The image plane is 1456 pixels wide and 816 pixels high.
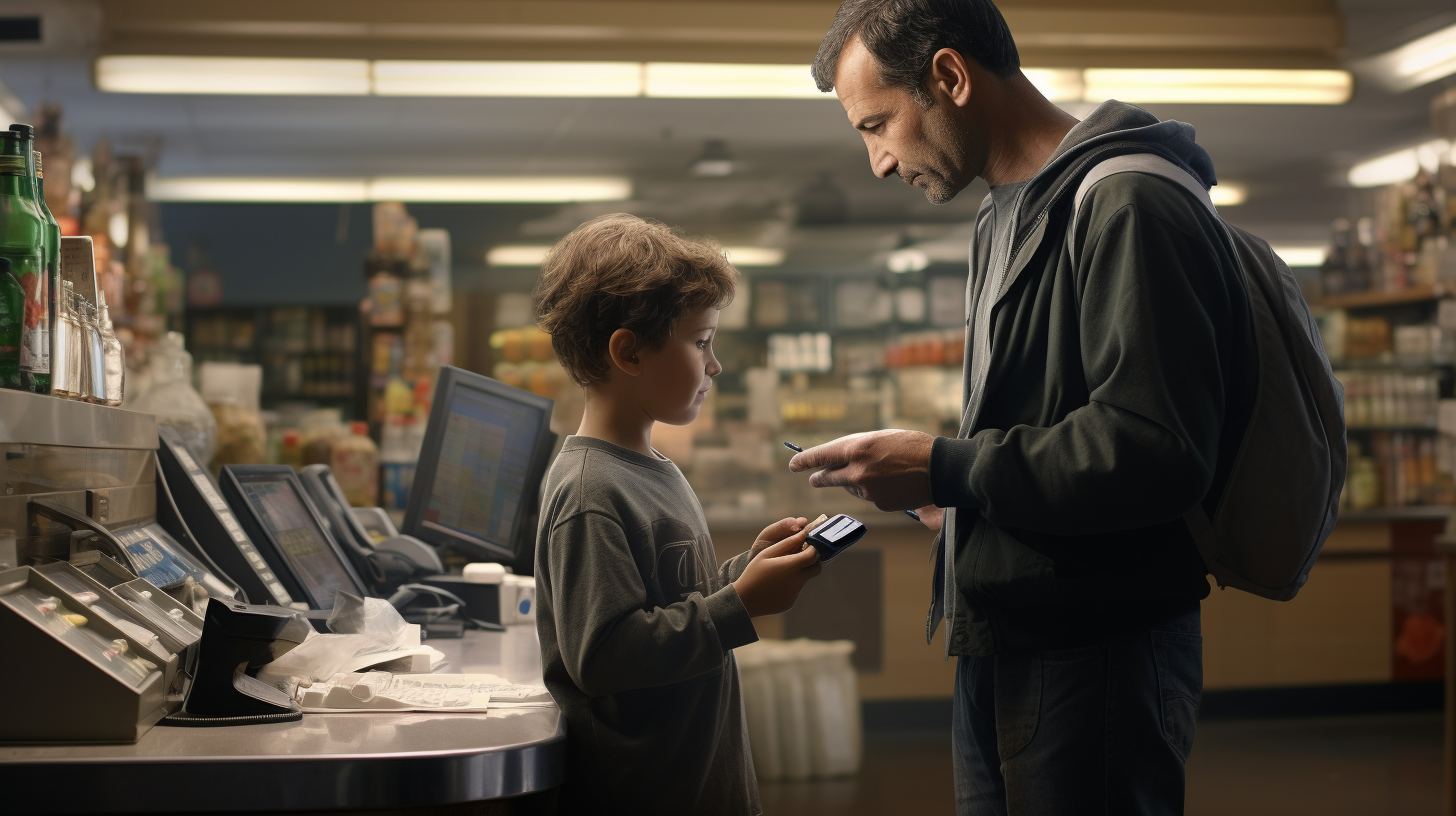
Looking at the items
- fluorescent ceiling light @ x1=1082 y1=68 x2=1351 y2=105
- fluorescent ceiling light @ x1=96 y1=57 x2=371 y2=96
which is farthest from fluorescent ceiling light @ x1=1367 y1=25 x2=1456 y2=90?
fluorescent ceiling light @ x1=96 y1=57 x2=371 y2=96

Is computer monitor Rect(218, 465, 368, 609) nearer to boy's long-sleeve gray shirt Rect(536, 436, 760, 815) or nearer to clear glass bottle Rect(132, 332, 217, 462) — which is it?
clear glass bottle Rect(132, 332, 217, 462)

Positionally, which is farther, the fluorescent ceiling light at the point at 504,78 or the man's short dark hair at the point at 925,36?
the fluorescent ceiling light at the point at 504,78

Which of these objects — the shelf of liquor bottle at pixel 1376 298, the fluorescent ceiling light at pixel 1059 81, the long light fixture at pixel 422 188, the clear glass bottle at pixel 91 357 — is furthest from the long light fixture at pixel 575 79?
the clear glass bottle at pixel 91 357

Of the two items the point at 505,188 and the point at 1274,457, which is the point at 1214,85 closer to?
the point at 505,188

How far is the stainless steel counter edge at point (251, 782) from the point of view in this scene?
0.90m

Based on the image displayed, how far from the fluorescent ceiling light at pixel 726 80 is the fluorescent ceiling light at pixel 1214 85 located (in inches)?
52.9

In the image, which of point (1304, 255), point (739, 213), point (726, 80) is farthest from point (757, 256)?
point (1304, 255)

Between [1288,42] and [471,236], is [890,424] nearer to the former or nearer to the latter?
[1288,42]

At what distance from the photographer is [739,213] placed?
6688 millimetres

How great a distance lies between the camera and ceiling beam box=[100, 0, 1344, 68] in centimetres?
492

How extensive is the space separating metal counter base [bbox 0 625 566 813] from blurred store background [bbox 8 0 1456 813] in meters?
2.24

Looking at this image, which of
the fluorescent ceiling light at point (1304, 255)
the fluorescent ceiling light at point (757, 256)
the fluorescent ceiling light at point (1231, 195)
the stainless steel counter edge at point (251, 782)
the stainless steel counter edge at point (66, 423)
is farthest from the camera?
the fluorescent ceiling light at point (1231, 195)

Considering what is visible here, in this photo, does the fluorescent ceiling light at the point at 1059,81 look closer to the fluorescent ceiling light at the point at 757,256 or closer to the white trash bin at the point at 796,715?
the fluorescent ceiling light at the point at 757,256

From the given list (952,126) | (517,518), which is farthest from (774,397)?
(952,126)
